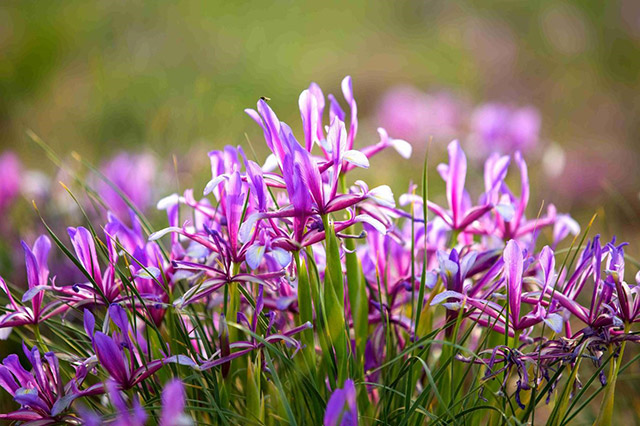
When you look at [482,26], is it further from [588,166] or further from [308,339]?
[308,339]

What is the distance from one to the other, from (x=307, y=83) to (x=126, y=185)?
4.04m

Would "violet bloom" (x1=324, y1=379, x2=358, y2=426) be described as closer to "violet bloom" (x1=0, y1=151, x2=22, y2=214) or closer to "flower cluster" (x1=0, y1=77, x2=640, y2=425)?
"flower cluster" (x1=0, y1=77, x2=640, y2=425)

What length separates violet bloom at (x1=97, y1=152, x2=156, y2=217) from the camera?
242 cm

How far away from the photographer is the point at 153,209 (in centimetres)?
252

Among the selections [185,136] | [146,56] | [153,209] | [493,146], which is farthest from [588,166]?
[146,56]

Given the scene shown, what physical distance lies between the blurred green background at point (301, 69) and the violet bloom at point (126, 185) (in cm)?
41

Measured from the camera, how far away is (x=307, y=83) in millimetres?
6273

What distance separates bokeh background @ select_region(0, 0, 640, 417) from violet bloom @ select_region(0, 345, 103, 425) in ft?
4.57

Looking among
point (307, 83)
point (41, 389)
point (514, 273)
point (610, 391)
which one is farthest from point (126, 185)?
point (307, 83)

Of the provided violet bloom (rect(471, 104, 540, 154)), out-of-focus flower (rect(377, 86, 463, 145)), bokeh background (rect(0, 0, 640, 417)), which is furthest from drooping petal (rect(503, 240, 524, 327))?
out-of-focus flower (rect(377, 86, 463, 145))

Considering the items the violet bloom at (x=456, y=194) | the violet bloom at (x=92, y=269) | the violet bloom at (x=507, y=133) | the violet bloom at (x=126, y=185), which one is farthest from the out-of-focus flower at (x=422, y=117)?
the violet bloom at (x=92, y=269)

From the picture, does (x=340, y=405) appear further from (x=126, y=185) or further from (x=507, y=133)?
(x=507, y=133)

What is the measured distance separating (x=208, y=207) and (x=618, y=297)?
782mm

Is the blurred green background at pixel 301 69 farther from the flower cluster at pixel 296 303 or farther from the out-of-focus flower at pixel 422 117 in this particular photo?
the flower cluster at pixel 296 303
